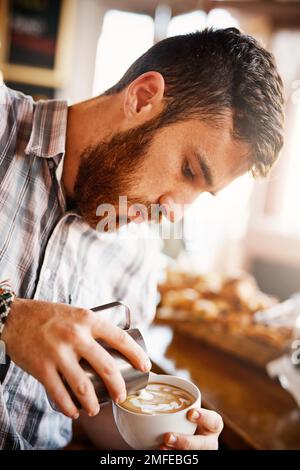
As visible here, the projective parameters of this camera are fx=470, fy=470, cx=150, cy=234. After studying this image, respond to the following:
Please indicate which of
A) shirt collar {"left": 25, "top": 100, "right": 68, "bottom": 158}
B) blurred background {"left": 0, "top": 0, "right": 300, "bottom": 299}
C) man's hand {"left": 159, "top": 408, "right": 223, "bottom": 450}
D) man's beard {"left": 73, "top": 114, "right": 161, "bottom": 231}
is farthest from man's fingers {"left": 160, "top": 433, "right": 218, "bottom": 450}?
blurred background {"left": 0, "top": 0, "right": 300, "bottom": 299}

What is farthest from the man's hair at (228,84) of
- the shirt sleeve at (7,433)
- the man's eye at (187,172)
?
the shirt sleeve at (7,433)

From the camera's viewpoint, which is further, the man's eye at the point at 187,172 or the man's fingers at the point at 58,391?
the man's eye at the point at 187,172

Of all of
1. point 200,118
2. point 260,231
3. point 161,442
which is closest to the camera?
point 161,442

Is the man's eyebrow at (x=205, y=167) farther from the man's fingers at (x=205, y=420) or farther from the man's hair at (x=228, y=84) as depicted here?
the man's fingers at (x=205, y=420)

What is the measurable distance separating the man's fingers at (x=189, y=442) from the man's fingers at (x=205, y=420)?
15 mm

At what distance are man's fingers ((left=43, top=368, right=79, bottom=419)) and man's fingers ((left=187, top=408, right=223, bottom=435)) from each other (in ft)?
0.69

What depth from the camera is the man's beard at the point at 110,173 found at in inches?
43.6

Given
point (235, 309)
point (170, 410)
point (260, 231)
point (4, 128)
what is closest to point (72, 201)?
point (4, 128)

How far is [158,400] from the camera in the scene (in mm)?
833

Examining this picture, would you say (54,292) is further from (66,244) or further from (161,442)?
(161,442)

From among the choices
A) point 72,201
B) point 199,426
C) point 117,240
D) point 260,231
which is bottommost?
point 260,231

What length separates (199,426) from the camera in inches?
32.6

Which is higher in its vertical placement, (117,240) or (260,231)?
(117,240)

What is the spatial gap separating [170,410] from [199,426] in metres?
0.07
